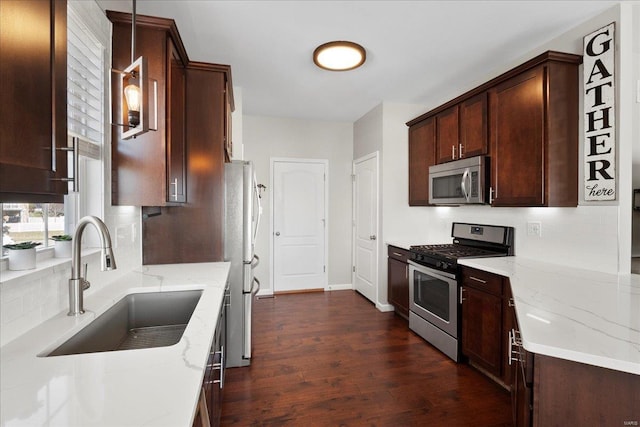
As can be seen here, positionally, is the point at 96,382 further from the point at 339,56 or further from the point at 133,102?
the point at 339,56

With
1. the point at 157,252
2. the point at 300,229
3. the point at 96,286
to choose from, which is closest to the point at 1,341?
the point at 96,286

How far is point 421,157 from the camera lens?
3.73 m

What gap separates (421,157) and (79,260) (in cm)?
341

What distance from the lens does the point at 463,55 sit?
110 inches

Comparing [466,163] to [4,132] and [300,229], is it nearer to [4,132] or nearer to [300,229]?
[300,229]

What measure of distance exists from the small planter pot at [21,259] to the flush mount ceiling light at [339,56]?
93.0 inches

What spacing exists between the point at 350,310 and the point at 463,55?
3055 mm

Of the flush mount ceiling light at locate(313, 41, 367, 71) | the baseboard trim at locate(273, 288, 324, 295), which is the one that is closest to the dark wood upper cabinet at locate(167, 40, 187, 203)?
the flush mount ceiling light at locate(313, 41, 367, 71)

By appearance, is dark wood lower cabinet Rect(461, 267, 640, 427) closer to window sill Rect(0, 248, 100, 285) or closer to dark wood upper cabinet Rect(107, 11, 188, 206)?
window sill Rect(0, 248, 100, 285)

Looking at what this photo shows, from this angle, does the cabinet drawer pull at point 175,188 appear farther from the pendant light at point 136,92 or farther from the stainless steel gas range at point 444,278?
the stainless steel gas range at point 444,278

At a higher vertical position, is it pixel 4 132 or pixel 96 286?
pixel 4 132

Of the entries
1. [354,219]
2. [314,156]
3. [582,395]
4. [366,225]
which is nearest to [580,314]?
[582,395]

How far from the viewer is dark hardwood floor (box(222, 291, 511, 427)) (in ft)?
6.57

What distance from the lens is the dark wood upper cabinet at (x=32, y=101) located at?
2.29 feet
